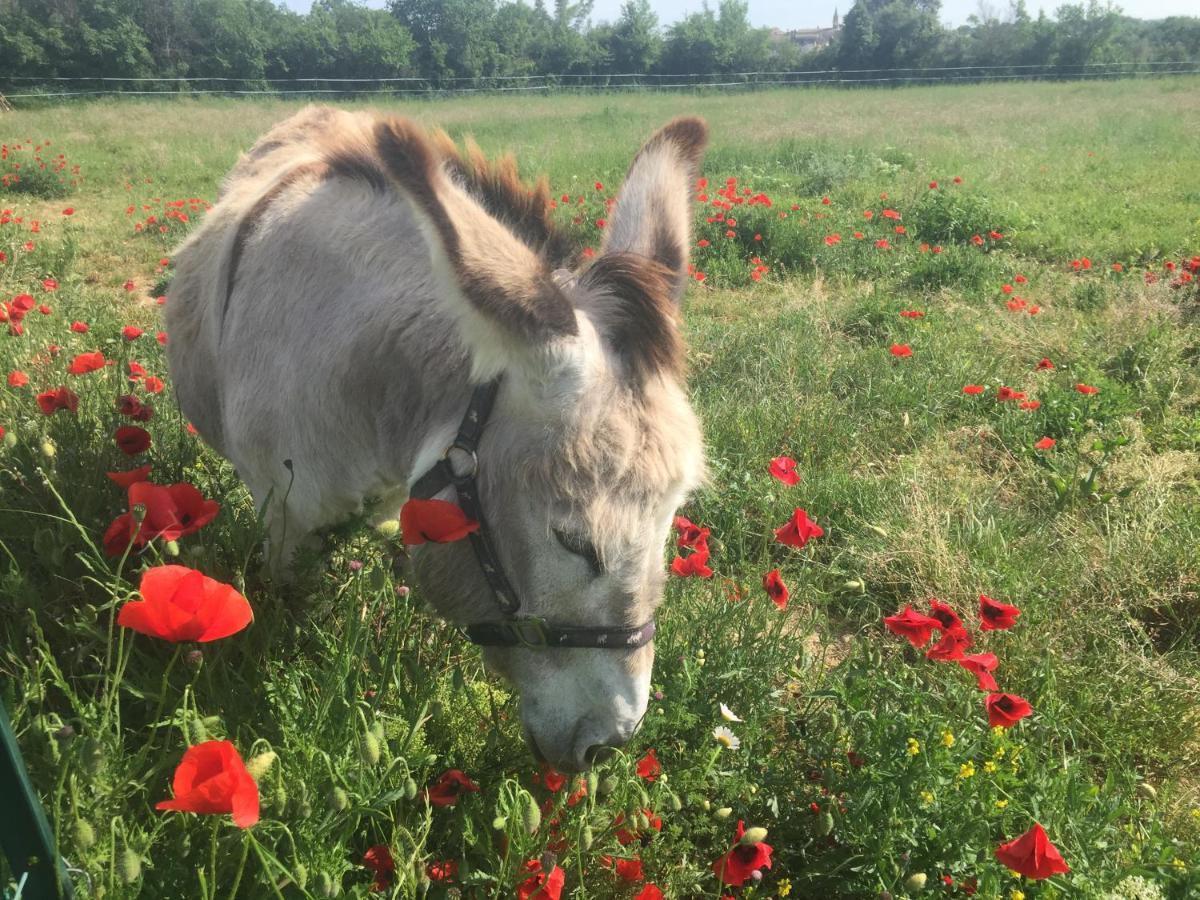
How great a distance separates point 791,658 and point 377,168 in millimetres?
2150

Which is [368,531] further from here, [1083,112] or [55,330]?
[1083,112]

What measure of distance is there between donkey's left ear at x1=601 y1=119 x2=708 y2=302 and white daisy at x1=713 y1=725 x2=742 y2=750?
1.26m

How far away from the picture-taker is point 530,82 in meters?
35.7

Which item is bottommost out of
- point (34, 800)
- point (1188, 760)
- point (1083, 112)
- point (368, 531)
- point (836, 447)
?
point (1188, 760)

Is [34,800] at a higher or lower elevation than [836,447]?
higher

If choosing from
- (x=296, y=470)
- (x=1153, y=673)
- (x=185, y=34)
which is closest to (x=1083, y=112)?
(x=1153, y=673)

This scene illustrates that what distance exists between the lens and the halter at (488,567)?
5.37 ft

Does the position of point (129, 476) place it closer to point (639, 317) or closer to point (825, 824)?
point (639, 317)

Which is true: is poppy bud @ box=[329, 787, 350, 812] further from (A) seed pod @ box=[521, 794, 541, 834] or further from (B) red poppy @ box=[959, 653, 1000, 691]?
(B) red poppy @ box=[959, 653, 1000, 691]

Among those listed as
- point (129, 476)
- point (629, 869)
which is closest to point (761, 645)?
point (629, 869)

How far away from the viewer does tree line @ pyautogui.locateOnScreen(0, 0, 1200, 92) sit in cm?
3281

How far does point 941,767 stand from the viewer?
183 centimetres

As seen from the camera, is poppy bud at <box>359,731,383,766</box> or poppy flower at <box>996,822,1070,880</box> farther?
poppy flower at <box>996,822,1070,880</box>

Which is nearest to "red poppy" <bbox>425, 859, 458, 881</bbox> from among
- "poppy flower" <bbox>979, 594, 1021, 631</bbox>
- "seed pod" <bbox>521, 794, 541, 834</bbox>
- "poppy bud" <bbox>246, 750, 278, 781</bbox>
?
"seed pod" <bbox>521, 794, 541, 834</bbox>
